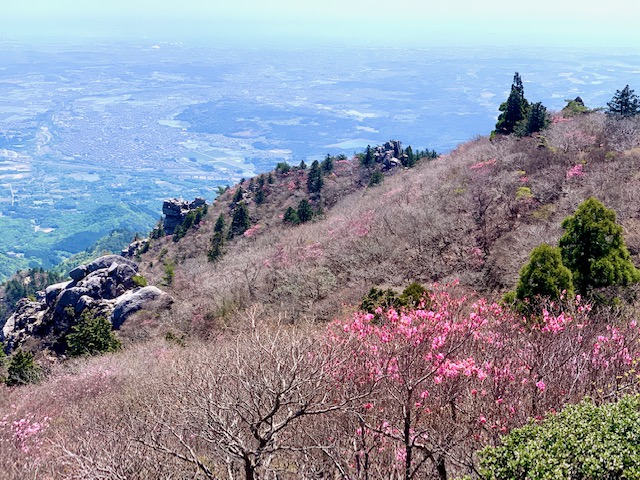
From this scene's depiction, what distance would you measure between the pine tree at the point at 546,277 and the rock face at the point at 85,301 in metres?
23.7

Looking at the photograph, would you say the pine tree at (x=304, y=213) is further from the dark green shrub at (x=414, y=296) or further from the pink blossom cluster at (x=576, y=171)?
the dark green shrub at (x=414, y=296)

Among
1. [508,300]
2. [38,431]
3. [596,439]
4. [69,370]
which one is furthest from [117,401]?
[596,439]

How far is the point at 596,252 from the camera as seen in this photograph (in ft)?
55.3

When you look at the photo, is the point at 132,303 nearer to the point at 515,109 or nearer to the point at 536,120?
the point at 536,120

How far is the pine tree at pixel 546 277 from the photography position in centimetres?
1559

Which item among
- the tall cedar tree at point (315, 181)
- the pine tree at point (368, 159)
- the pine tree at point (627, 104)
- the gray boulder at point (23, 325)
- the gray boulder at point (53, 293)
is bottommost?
the gray boulder at point (23, 325)

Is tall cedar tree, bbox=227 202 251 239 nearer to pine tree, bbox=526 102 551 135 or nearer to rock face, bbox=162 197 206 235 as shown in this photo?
rock face, bbox=162 197 206 235

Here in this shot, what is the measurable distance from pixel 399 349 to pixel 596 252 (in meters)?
9.72

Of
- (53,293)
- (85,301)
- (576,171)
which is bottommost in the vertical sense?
(53,293)

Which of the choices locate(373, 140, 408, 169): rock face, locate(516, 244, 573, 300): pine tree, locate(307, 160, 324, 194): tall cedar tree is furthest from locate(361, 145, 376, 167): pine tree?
locate(516, 244, 573, 300): pine tree

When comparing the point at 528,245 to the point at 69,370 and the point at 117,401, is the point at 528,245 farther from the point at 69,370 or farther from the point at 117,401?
the point at 69,370

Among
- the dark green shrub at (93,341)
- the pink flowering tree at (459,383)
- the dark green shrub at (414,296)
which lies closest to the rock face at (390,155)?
the dark green shrub at (93,341)

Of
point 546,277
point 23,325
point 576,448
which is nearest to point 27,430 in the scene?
point 576,448

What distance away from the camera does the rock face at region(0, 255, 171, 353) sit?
3366 cm
